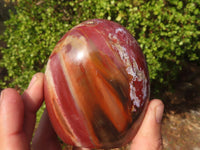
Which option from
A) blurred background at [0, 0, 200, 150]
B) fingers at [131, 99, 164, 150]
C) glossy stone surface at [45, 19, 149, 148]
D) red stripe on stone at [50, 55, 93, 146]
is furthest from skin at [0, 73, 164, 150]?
blurred background at [0, 0, 200, 150]

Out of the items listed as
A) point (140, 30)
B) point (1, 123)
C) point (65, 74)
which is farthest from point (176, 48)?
point (1, 123)

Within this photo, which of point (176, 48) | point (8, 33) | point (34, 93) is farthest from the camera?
point (8, 33)

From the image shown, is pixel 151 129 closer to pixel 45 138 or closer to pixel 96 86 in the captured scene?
pixel 96 86

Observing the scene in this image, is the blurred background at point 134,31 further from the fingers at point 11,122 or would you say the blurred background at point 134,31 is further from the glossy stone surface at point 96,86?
the fingers at point 11,122

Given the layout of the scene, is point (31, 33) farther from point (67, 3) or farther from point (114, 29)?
point (114, 29)

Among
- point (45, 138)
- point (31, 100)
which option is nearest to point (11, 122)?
point (31, 100)
